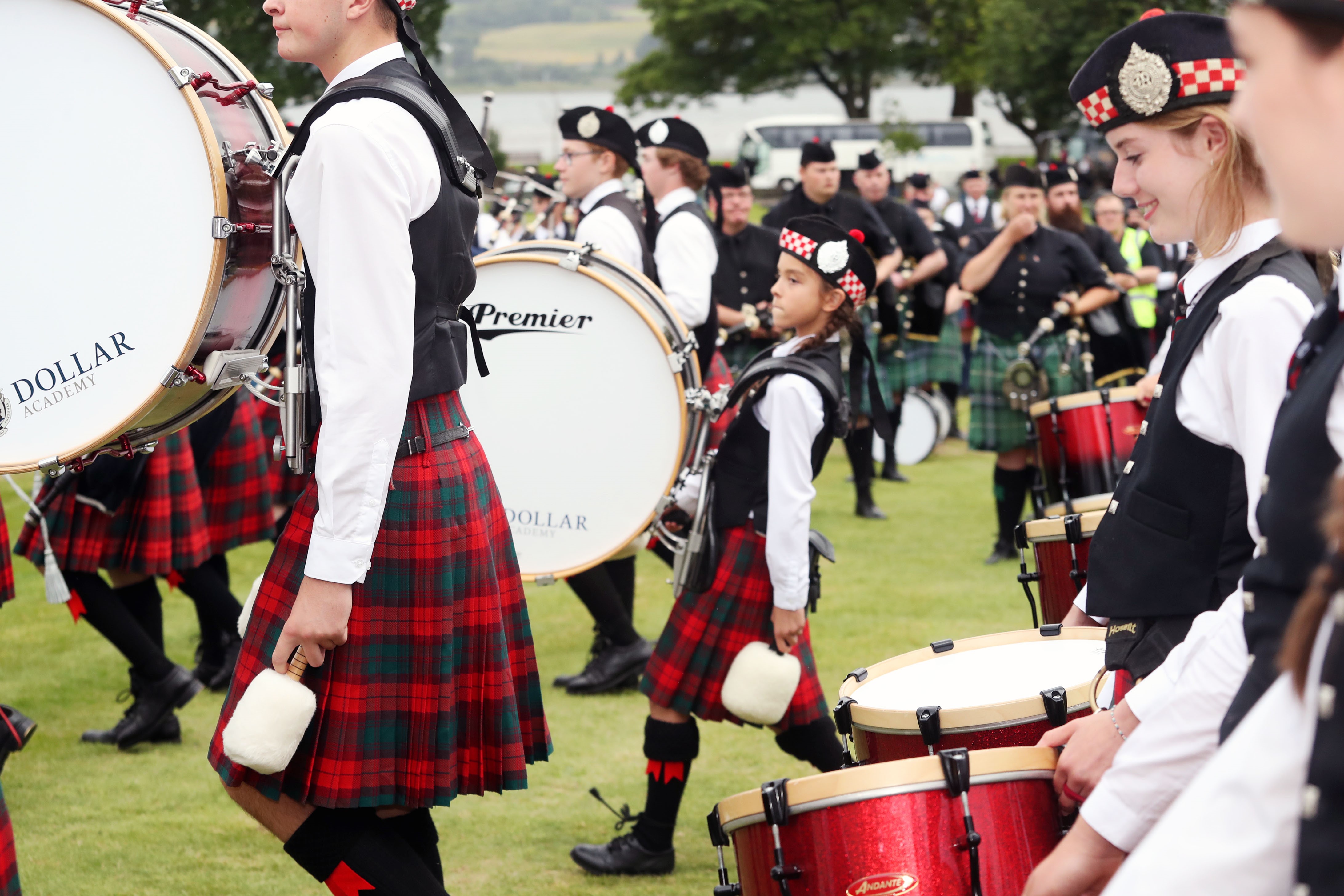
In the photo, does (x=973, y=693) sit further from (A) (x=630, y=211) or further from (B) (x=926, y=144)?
(B) (x=926, y=144)

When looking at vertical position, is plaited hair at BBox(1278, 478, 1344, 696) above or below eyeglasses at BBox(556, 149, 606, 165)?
below

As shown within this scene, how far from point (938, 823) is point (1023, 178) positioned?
5560 millimetres

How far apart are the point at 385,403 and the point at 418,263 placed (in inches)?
9.7

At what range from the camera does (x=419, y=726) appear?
2074mm

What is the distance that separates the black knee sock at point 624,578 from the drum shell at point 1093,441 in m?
1.51

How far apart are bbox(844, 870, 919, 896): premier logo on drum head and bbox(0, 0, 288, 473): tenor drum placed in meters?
1.24

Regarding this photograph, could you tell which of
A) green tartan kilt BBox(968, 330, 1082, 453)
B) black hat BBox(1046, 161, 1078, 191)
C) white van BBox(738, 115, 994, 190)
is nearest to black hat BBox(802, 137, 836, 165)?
black hat BBox(1046, 161, 1078, 191)

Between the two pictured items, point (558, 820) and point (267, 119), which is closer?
point (267, 119)

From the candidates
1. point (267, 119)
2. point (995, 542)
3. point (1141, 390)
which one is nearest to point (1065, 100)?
point (995, 542)

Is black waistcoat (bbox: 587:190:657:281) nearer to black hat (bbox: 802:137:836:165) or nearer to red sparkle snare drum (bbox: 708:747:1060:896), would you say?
black hat (bbox: 802:137:836:165)

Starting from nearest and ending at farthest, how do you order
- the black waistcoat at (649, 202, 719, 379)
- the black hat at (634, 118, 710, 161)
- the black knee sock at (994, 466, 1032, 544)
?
the black waistcoat at (649, 202, 719, 379)
the black hat at (634, 118, 710, 161)
the black knee sock at (994, 466, 1032, 544)

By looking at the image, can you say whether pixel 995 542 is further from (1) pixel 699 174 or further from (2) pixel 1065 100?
(2) pixel 1065 100

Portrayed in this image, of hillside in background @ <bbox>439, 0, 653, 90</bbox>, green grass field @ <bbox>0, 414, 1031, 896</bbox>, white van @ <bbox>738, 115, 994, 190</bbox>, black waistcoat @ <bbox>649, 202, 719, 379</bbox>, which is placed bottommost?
green grass field @ <bbox>0, 414, 1031, 896</bbox>

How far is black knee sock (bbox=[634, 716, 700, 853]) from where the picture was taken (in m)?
3.17
